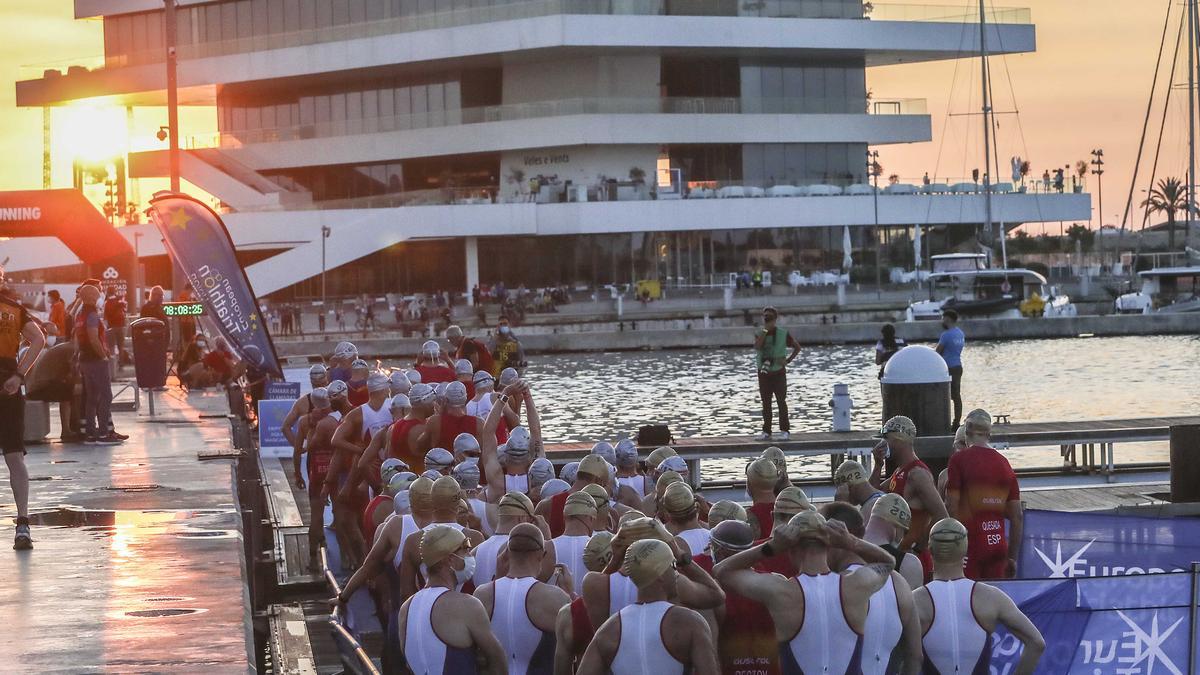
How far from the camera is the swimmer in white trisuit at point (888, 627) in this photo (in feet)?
26.0

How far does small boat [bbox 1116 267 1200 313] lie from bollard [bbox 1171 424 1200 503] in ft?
173

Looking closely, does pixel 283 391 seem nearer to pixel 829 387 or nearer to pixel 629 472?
pixel 629 472

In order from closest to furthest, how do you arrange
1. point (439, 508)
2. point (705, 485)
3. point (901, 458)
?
1. point (439, 508)
2. point (901, 458)
3. point (705, 485)

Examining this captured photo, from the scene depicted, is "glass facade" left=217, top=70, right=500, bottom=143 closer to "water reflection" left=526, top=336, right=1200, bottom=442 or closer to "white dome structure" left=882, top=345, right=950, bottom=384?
"water reflection" left=526, top=336, right=1200, bottom=442

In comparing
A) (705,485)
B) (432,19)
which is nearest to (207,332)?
(705,485)

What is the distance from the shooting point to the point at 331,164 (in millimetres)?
83062

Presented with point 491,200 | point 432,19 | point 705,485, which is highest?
point 432,19

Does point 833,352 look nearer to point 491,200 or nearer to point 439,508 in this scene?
point 491,200

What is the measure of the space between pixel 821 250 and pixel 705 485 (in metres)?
59.1

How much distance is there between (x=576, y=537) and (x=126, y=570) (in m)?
4.56

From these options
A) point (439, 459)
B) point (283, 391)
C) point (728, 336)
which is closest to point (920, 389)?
point (439, 459)

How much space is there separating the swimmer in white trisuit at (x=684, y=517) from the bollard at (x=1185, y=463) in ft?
34.8

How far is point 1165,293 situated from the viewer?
237 feet

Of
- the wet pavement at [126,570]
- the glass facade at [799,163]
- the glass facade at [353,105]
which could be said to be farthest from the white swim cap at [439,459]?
the glass facade at [799,163]
